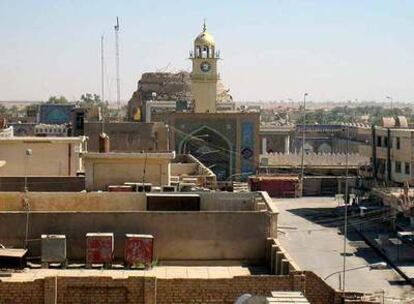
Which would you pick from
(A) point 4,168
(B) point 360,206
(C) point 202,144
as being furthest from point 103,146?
(C) point 202,144

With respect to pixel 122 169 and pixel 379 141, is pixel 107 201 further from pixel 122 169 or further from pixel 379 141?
pixel 379 141

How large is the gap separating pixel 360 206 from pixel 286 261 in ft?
87.9

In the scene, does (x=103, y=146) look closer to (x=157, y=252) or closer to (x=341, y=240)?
(x=157, y=252)

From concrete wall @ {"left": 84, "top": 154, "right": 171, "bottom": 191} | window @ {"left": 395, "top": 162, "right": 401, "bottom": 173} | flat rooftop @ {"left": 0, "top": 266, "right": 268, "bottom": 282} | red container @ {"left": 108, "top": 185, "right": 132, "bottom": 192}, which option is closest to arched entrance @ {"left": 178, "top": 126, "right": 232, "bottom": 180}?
window @ {"left": 395, "top": 162, "right": 401, "bottom": 173}

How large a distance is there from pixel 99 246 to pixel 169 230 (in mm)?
1212

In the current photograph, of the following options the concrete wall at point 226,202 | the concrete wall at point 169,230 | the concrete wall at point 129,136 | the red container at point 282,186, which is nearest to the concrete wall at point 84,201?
the concrete wall at point 226,202

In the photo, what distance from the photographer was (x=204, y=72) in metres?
50.3

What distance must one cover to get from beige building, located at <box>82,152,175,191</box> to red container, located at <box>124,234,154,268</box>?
5.24m

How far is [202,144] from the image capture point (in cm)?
4519

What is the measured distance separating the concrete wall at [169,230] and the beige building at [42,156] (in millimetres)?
10231

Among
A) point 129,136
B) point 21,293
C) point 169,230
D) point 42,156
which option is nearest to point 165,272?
point 169,230

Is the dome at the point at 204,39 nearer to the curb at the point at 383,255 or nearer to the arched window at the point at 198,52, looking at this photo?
the arched window at the point at 198,52

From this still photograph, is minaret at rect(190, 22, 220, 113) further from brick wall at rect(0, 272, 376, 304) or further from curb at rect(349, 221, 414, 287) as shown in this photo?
brick wall at rect(0, 272, 376, 304)

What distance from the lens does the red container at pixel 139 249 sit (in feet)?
43.9
